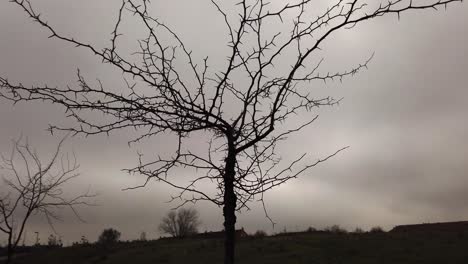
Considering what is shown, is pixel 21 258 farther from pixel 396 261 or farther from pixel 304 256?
pixel 396 261

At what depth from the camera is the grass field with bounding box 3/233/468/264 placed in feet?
72.2

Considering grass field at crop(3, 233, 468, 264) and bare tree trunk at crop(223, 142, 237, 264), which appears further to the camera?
grass field at crop(3, 233, 468, 264)

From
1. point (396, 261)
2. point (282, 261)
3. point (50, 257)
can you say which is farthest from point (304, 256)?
point (50, 257)

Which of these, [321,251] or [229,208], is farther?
[321,251]

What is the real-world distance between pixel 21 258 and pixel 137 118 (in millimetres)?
36889

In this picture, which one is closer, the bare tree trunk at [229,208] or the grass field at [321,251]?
the bare tree trunk at [229,208]

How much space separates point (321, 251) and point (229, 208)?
21438mm

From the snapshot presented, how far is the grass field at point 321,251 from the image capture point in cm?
2200

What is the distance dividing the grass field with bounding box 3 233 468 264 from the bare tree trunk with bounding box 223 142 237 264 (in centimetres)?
1900

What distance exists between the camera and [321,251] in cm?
2420

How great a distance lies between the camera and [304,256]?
76.3 ft

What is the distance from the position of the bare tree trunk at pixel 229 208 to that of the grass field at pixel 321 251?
1900 centimetres

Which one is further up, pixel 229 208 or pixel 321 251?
pixel 321 251

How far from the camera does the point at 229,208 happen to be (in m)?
3.75
